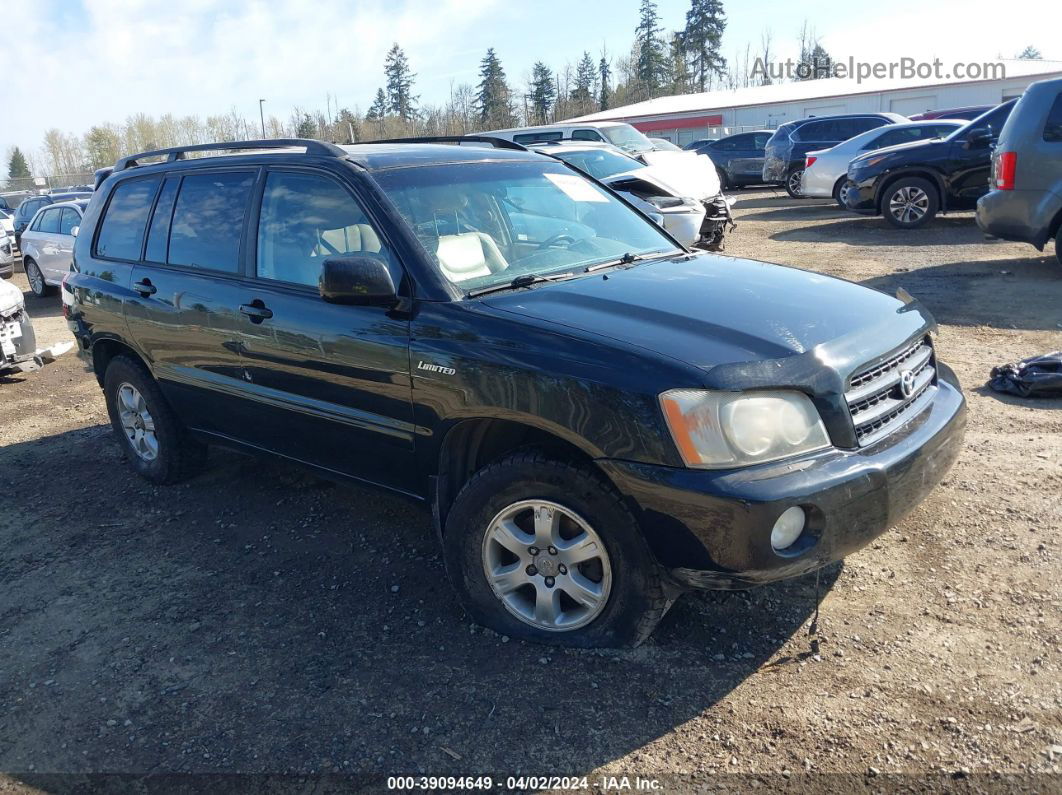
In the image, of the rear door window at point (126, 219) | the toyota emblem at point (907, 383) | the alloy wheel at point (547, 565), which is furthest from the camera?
the rear door window at point (126, 219)

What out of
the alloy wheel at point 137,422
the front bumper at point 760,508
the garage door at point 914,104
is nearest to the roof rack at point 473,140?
the alloy wheel at point 137,422

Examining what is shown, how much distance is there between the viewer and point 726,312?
3.16 m

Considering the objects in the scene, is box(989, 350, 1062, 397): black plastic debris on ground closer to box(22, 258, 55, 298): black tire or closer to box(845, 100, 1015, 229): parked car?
box(845, 100, 1015, 229): parked car

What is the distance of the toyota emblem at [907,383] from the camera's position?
315 cm

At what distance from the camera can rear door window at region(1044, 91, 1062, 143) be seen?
8.59 meters

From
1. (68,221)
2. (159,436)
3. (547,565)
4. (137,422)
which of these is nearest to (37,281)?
(68,221)

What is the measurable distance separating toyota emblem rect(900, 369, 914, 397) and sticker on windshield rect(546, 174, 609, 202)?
6.12 feet

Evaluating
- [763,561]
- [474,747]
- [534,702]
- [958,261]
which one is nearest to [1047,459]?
[763,561]

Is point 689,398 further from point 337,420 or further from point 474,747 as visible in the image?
point 337,420

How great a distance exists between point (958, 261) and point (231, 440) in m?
9.35

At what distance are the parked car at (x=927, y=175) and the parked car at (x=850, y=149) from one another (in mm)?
2079

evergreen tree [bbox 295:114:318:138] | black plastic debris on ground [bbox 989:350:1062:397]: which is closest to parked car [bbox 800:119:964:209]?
black plastic debris on ground [bbox 989:350:1062:397]

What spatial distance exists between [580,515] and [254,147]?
8.91ft

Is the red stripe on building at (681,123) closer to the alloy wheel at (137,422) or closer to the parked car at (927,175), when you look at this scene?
the parked car at (927,175)
